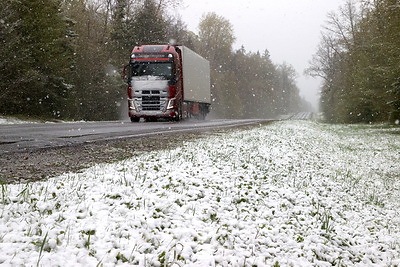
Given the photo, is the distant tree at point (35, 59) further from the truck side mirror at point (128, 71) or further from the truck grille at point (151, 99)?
the truck grille at point (151, 99)

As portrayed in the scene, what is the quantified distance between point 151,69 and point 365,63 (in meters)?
18.1

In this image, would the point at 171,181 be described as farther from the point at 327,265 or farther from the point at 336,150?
the point at 336,150

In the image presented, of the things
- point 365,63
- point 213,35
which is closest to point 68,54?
point 365,63

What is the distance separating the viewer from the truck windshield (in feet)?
67.6

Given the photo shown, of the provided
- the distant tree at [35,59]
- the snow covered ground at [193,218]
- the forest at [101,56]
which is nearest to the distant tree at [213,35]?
the forest at [101,56]

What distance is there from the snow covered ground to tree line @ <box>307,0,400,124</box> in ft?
42.3

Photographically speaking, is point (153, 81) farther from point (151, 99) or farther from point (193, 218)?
point (193, 218)

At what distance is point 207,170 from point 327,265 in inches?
117

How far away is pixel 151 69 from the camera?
20.6 meters

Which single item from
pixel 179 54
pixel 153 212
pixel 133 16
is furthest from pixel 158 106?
pixel 133 16

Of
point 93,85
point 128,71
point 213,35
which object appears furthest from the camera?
point 213,35

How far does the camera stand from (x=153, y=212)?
3.84 meters

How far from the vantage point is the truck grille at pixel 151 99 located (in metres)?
20.7

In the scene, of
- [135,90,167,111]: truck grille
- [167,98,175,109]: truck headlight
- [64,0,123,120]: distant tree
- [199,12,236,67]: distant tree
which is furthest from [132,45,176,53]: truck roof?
→ [199,12,236,67]: distant tree
